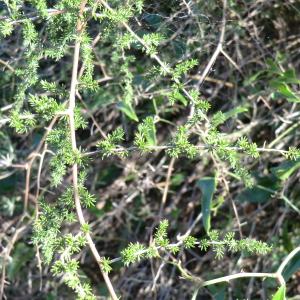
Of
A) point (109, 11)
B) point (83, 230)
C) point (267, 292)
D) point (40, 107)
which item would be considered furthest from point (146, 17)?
point (267, 292)

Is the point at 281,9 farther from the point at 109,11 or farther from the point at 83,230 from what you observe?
the point at 83,230

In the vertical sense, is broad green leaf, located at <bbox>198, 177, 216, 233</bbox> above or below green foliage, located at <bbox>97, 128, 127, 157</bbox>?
below

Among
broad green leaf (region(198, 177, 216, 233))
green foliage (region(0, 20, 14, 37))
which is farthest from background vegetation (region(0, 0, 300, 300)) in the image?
green foliage (region(0, 20, 14, 37))

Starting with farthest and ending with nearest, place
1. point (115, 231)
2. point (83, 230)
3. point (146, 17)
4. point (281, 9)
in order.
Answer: point (115, 231), point (281, 9), point (146, 17), point (83, 230)

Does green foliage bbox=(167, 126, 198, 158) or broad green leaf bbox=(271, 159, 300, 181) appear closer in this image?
green foliage bbox=(167, 126, 198, 158)

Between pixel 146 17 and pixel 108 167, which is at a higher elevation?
pixel 146 17

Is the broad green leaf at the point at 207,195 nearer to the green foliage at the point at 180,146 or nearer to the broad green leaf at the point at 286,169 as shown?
the broad green leaf at the point at 286,169

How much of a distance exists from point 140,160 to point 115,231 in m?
0.23

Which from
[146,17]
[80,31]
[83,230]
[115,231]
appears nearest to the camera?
[83,230]

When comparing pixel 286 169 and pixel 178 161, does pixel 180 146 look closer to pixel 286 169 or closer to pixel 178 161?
pixel 286 169

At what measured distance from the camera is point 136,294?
1780mm

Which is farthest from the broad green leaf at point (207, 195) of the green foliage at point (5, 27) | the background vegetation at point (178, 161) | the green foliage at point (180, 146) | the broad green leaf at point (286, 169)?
the green foliage at point (5, 27)

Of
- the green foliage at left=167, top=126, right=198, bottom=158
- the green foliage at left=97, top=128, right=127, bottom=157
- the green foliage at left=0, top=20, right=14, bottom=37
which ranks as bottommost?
the green foliage at left=167, top=126, right=198, bottom=158

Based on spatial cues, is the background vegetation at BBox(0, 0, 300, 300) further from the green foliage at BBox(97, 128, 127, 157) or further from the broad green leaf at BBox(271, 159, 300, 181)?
the green foliage at BBox(97, 128, 127, 157)
